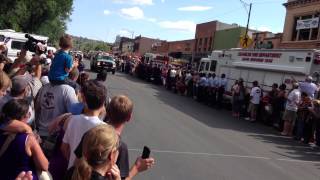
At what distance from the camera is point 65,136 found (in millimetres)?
4641

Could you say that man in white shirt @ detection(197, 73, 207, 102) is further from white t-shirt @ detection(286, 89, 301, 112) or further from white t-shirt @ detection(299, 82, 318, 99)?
white t-shirt @ detection(299, 82, 318, 99)

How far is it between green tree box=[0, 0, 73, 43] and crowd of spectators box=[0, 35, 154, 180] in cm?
4101

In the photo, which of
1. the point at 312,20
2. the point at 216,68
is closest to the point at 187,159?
the point at 216,68

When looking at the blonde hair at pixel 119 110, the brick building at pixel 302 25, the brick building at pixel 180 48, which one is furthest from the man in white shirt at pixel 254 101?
the brick building at pixel 180 48

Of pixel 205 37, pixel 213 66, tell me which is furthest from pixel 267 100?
pixel 205 37

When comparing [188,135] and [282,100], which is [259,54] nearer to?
[282,100]

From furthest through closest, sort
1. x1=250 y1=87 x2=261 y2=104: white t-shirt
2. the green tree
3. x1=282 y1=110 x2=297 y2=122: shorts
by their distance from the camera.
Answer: the green tree, x1=250 y1=87 x2=261 y2=104: white t-shirt, x1=282 y1=110 x2=297 y2=122: shorts

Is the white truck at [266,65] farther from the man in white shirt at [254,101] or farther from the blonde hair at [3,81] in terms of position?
the blonde hair at [3,81]

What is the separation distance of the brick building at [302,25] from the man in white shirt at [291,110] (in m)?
17.6

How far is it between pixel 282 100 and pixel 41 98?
1463 cm

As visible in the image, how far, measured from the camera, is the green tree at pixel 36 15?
45438 mm

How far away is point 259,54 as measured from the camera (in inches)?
933

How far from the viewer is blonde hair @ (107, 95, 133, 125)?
13.7 feet

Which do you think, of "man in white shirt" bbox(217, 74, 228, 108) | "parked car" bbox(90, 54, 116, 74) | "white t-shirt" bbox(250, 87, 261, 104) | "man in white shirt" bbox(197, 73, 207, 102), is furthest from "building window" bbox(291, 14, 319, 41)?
"parked car" bbox(90, 54, 116, 74)
